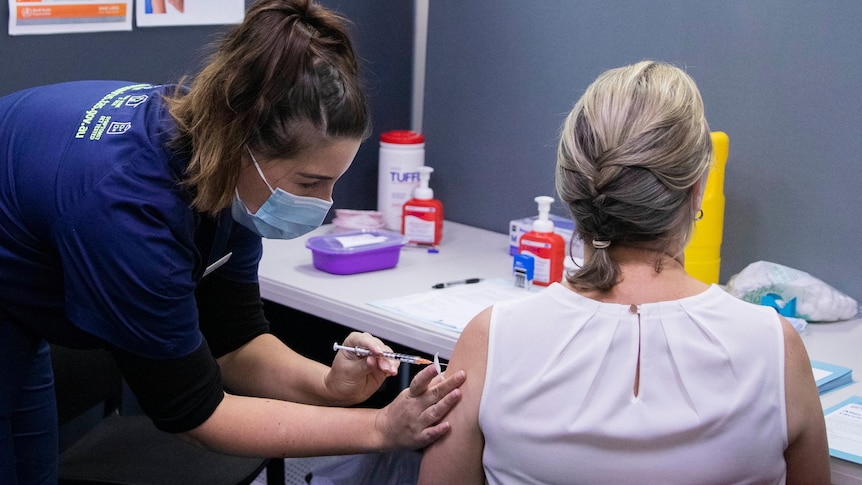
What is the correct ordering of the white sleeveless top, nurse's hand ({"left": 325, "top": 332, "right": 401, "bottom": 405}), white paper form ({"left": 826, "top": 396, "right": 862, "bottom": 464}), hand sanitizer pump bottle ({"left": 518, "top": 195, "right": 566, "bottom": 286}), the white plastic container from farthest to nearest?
the white plastic container
hand sanitizer pump bottle ({"left": 518, "top": 195, "right": 566, "bottom": 286})
nurse's hand ({"left": 325, "top": 332, "right": 401, "bottom": 405})
white paper form ({"left": 826, "top": 396, "right": 862, "bottom": 464})
the white sleeveless top

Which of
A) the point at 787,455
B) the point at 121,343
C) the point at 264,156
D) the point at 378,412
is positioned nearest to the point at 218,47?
the point at 264,156

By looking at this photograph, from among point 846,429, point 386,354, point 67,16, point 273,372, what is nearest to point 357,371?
point 386,354

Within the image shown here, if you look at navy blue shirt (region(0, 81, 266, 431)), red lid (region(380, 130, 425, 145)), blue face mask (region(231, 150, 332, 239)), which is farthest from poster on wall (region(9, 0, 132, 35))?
blue face mask (region(231, 150, 332, 239))

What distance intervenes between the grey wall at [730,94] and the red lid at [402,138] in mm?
152

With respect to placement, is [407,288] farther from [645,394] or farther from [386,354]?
[645,394]

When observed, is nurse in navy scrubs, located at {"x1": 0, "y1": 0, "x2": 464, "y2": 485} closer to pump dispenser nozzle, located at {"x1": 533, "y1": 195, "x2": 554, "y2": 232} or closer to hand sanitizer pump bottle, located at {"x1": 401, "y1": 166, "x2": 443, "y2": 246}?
pump dispenser nozzle, located at {"x1": 533, "y1": 195, "x2": 554, "y2": 232}

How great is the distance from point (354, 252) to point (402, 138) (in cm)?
50

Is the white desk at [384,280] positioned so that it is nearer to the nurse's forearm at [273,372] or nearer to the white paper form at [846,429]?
the nurse's forearm at [273,372]

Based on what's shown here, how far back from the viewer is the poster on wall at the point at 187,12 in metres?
1.99

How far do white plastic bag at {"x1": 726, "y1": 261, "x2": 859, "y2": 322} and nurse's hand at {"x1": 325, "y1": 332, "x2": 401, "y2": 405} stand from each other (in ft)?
2.66

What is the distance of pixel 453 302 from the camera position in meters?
1.80

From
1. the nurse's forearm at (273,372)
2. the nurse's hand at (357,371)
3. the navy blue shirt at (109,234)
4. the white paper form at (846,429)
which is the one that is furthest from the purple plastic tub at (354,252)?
the white paper form at (846,429)

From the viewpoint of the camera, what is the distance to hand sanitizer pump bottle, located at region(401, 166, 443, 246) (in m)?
2.21

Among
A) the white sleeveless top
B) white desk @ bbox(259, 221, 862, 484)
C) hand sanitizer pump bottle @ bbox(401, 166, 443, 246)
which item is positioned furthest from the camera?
hand sanitizer pump bottle @ bbox(401, 166, 443, 246)
